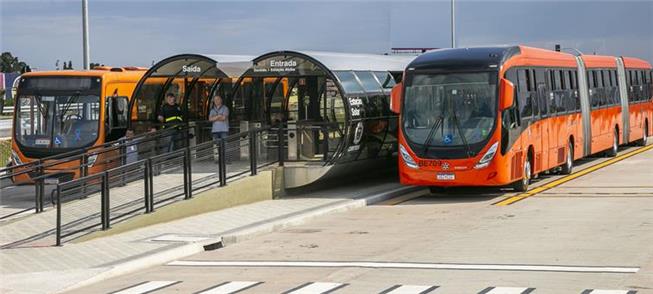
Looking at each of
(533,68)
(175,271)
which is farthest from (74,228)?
(533,68)

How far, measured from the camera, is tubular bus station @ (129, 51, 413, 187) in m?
21.5

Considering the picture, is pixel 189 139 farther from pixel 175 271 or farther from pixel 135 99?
pixel 175 271

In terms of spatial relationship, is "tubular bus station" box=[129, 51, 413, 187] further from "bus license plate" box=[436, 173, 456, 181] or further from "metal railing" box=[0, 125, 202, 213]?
"bus license plate" box=[436, 173, 456, 181]

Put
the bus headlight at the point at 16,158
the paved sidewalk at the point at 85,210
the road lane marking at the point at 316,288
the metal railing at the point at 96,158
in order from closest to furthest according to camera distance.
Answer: the road lane marking at the point at 316,288, the paved sidewalk at the point at 85,210, the metal railing at the point at 96,158, the bus headlight at the point at 16,158

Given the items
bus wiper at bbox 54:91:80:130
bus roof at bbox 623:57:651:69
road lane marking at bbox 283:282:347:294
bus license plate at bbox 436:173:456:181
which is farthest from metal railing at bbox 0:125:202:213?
bus roof at bbox 623:57:651:69

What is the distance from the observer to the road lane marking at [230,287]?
1129 cm

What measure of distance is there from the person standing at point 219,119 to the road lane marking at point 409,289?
12.0 metres

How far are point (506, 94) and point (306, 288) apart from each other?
10.4 m

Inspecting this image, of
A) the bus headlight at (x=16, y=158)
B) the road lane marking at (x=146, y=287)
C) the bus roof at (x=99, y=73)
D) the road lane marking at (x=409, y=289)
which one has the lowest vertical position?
the road lane marking at (x=146, y=287)

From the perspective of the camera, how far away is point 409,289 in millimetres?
11008

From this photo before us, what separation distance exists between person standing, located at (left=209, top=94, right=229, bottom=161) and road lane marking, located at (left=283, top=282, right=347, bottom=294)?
37.5ft

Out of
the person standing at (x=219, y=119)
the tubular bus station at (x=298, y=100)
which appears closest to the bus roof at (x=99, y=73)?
the tubular bus station at (x=298, y=100)

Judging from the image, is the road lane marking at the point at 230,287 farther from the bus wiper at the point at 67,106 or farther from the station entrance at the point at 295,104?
the bus wiper at the point at 67,106

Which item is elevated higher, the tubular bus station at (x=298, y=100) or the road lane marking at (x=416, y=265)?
the tubular bus station at (x=298, y=100)
